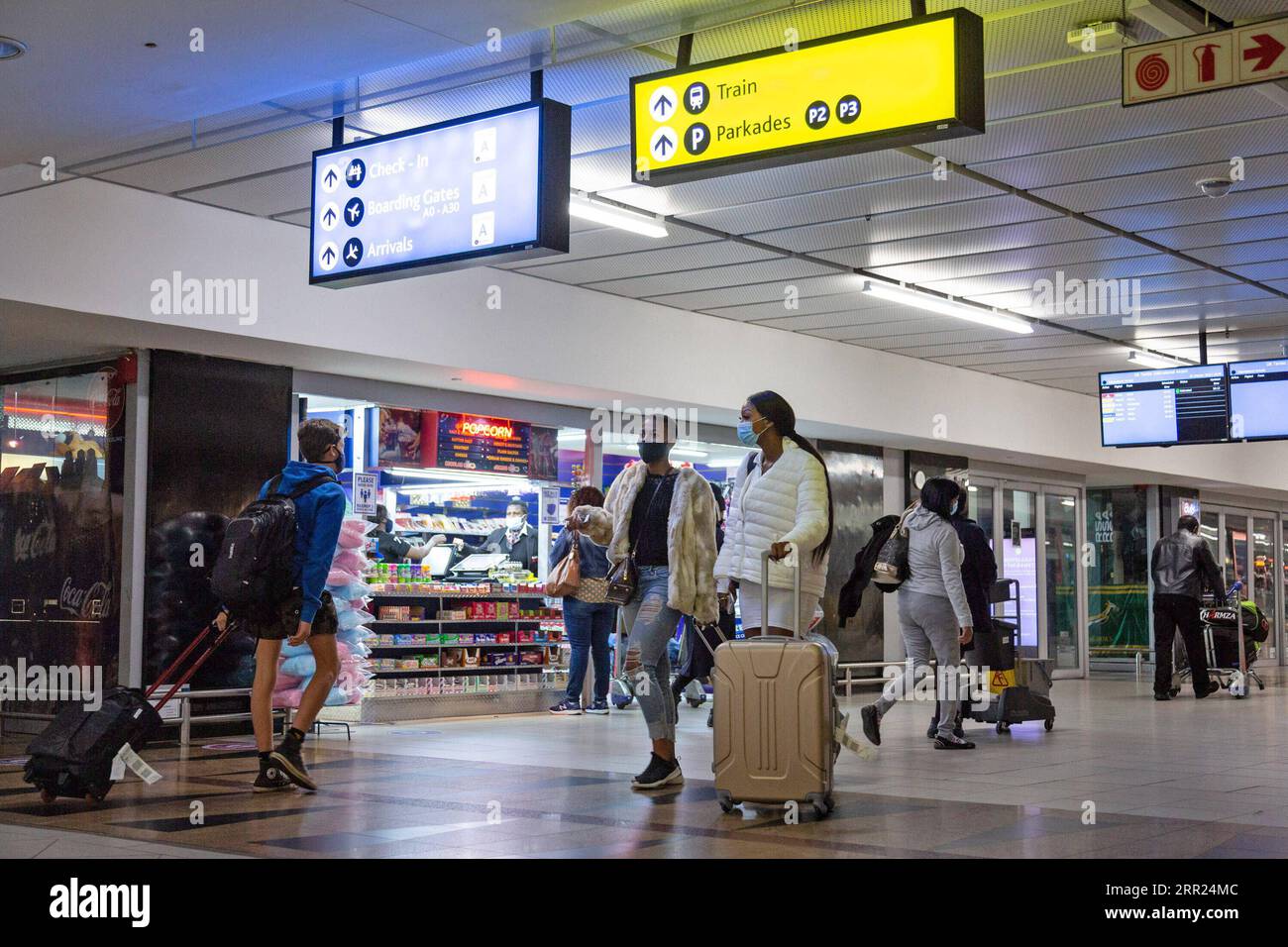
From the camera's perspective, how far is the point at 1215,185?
28.7 feet

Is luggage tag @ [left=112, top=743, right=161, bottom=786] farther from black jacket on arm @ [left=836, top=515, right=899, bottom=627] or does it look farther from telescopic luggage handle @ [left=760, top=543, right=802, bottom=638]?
black jacket on arm @ [left=836, top=515, right=899, bottom=627]

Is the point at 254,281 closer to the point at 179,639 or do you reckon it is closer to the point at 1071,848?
the point at 179,639

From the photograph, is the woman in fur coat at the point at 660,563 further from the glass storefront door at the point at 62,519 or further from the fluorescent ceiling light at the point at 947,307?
the fluorescent ceiling light at the point at 947,307

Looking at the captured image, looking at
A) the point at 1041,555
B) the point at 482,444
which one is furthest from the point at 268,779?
the point at 1041,555

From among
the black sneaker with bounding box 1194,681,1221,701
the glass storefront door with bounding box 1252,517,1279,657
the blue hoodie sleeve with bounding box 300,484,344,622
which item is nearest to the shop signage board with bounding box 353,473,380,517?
the blue hoodie sleeve with bounding box 300,484,344,622

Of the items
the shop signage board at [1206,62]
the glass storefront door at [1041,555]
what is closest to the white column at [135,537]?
the shop signage board at [1206,62]

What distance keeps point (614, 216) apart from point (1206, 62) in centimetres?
466

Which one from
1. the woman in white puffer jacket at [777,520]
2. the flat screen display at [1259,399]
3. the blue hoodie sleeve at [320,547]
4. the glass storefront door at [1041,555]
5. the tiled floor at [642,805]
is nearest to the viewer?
the tiled floor at [642,805]

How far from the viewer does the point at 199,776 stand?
7.30 metres

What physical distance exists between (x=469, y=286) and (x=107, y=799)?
549 centimetres

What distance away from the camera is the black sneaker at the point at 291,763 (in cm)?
654

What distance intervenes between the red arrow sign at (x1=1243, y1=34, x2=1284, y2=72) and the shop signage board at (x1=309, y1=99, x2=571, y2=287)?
2552mm

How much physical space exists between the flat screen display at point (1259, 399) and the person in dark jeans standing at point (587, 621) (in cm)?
558
